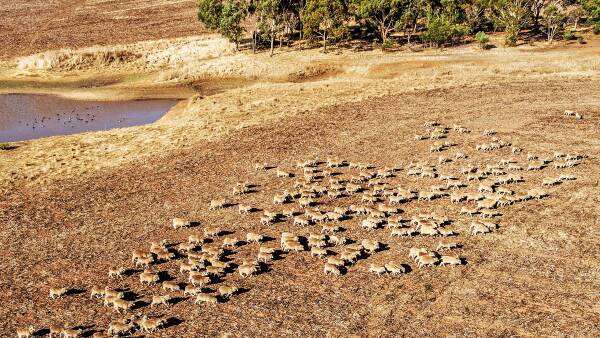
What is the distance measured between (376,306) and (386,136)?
25039 mm

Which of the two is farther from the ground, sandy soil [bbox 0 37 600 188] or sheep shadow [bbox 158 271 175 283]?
sandy soil [bbox 0 37 600 188]

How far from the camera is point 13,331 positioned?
22.8 meters

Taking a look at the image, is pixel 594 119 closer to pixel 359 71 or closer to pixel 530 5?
pixel 359 71

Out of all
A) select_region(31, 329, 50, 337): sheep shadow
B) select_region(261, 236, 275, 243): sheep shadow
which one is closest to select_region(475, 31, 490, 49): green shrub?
select_region(261, 236, 275, 243): sheep shadow

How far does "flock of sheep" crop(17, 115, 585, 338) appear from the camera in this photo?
25.6m

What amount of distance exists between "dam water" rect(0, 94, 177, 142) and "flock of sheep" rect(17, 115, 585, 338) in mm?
26336

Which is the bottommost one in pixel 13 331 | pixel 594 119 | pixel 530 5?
pixel 13 331

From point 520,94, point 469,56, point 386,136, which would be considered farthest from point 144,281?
point 469,56

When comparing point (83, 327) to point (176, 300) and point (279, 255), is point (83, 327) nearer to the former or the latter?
point (176, 300)

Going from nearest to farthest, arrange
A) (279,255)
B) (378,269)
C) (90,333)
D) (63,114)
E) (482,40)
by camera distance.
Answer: (90,333) → (378,269) → (279,255) → (63,114) → (482,40)

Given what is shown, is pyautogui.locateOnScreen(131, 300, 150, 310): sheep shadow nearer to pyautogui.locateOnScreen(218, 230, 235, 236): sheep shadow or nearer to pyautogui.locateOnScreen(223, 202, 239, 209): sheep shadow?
pyautogui.locateOnScreen(218, 230, 235, 236): sheep shadow

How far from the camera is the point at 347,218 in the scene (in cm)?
3225

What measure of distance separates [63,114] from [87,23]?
6450cm

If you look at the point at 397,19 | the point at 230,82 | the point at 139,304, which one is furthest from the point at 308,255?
the point at 397,19
